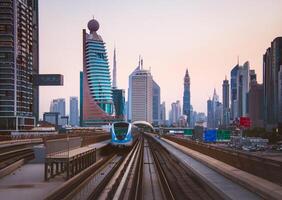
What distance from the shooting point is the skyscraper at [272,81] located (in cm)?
11819

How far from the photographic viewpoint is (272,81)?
146625mm

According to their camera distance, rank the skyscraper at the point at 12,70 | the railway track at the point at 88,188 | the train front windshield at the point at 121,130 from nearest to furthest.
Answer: the railway track at the point at 88,188 → the train front windshield at the point at 121,130 → the skyscraper at the point at 12,70

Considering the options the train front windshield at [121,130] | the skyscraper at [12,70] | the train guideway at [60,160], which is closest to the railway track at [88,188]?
the train guideway at [60,160]

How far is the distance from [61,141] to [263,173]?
10567 mm

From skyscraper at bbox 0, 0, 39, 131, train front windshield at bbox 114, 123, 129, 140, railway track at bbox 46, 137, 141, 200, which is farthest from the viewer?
skyscraper at bbox 0, 0, 39, 131

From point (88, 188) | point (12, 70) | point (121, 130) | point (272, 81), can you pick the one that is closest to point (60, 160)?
point (88, 188)

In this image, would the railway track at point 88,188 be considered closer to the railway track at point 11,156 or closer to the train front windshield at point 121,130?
the railway track at point 11,156

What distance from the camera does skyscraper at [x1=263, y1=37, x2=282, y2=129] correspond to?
4653 inches

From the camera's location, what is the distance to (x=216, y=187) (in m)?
20.3

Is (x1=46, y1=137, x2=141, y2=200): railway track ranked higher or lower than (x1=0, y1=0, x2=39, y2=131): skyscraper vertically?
lower

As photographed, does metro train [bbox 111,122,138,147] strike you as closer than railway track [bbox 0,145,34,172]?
No

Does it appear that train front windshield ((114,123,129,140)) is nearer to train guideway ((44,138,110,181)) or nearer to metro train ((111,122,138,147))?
metro train ((111,122,138,147))

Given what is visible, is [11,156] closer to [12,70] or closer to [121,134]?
[121,134]

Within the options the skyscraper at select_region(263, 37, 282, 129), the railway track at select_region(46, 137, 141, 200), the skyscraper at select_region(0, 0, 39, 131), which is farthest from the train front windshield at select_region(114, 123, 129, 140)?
the skyscraper at select_region(0, 0, 39, 131)
